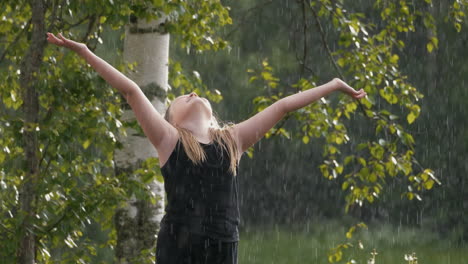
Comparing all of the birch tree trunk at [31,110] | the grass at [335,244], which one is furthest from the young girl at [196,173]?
the grass at [335,244]

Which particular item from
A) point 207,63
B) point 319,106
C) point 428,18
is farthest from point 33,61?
point 207,63

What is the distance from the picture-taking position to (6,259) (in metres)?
5.43

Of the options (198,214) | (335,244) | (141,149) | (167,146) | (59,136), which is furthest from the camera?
(335,244)

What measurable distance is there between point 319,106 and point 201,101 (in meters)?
4.08

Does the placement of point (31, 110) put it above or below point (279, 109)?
above

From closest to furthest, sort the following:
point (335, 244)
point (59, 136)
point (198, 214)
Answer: point (198, 214)
point (59, 136)
point (335, 244)

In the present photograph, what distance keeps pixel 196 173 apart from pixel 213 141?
0.65 feet

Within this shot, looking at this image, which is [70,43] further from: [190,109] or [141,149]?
[141,149]

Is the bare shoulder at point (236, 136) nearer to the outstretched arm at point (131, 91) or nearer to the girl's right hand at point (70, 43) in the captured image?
the outstretched arm at point (131, 91)

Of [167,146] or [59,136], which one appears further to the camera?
[59,136]

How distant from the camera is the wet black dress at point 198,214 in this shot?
332 cm

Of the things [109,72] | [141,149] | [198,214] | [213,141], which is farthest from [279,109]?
[141,149]

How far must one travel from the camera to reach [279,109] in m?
3.49

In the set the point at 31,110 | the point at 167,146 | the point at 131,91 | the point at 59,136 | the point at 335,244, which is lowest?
the point at 167,146
